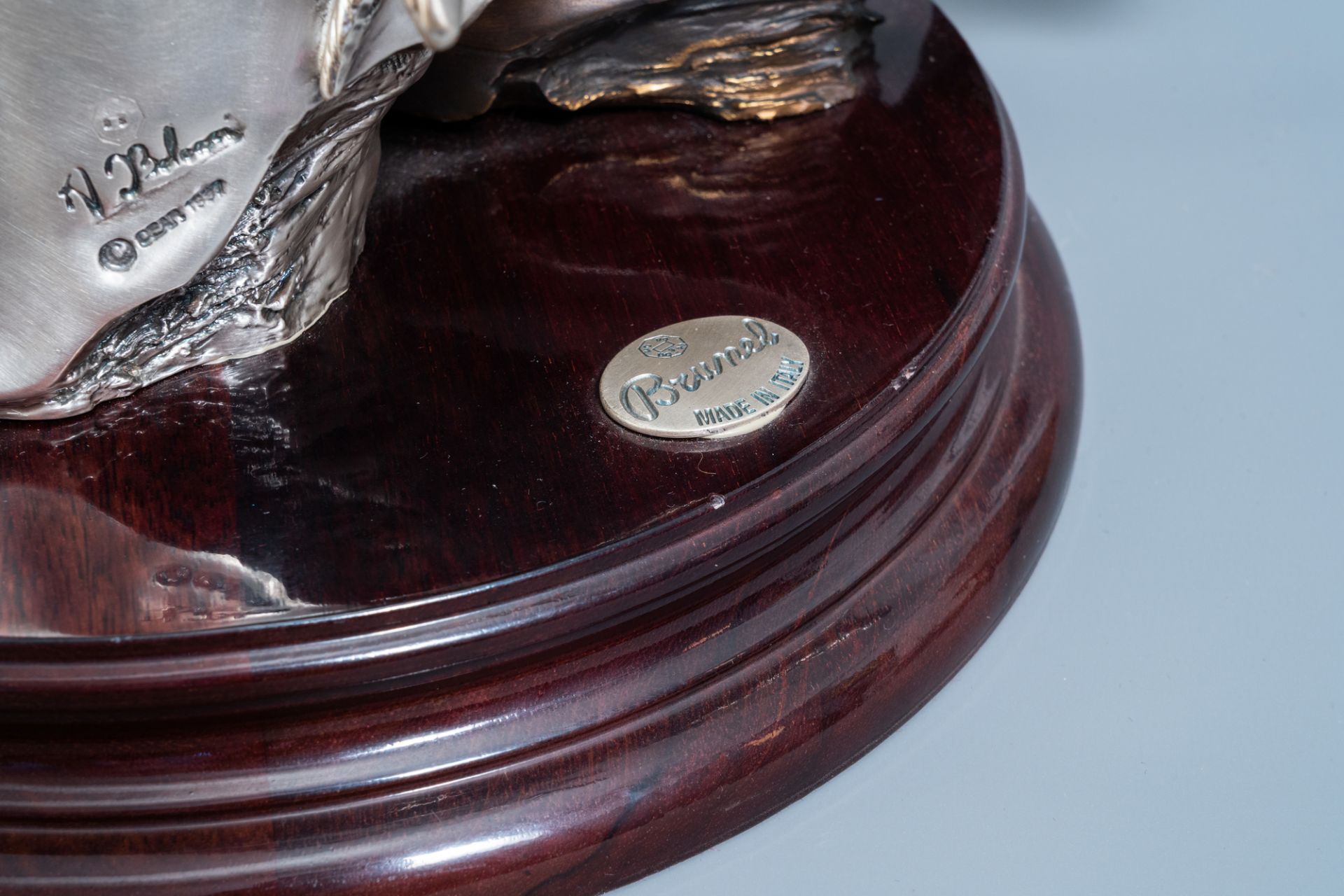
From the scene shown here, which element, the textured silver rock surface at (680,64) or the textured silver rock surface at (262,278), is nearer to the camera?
the textured silver rock surface at (262,278)

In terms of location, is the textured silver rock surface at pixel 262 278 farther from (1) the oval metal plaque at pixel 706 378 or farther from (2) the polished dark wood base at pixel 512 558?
(1) the oval metal plaque at pixel 706 378

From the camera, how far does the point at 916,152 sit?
98 centimetres

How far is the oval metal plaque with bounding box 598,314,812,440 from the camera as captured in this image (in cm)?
79

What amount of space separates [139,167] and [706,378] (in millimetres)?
298

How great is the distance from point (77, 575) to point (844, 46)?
60 cm

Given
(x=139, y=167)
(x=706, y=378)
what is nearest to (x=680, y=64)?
(x=706, y=378)

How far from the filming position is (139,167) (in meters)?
0.73

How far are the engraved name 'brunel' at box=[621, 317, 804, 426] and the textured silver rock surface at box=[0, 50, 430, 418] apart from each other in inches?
7.5

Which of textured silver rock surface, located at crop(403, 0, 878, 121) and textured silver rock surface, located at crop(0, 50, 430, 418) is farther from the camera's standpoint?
textured silver rock surface, located at crop(403, 0, 878, 121)

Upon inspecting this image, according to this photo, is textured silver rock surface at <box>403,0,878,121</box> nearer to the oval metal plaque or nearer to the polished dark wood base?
the polished dark wood base

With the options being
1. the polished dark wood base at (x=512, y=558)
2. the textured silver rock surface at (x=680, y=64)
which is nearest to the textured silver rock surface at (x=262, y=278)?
the polished dark wood base at (x=512, y=558)
